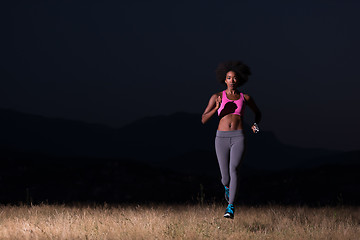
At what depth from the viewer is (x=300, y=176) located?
862 inches

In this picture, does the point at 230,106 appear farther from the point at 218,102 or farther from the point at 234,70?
the point at 234,70

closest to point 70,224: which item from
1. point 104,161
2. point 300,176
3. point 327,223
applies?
point 327,223

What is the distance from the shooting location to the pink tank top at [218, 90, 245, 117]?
7285mm

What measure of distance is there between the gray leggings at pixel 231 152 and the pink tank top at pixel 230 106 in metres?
0.29

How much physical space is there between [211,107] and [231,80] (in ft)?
1.60

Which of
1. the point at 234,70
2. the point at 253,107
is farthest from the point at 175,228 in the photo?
the point at 234,70

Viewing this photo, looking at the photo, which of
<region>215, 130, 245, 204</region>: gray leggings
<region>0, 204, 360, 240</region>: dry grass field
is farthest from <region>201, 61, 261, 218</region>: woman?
<region>0, 204, 360, 240</region>: dry grass field

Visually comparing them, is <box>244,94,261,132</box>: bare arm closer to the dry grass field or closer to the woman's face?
the woman's face

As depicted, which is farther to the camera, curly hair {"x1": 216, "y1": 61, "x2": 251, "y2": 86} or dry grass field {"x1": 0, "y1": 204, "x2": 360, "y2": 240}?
curly hair {"x1": 216, "y1": 61, "x2": 251, "y2": 86}

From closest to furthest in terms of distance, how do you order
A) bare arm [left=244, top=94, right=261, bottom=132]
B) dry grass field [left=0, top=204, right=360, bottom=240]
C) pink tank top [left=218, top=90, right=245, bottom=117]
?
dry grass field [left=0, top=204, right=360, bottom=240] → pink tank top [left=218, top=90, right=245, bottom=117] → bare arm [left=244, top=94, right=261, bottom=132]

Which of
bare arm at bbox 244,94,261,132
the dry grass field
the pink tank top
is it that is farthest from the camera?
bare arm at bbox 244,94,261,132

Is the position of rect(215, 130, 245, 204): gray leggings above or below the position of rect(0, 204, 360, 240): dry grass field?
above

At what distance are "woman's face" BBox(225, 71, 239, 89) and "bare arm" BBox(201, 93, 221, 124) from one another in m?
0.24

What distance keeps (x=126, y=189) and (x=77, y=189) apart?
1842 millimetres
